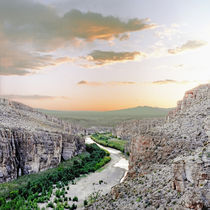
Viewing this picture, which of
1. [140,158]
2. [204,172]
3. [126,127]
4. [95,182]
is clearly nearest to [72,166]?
[95,182]

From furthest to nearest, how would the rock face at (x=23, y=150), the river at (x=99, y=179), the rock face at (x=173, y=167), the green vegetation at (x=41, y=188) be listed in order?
1. the rock face at (x=23, y=150)
2. the river at (x=99, y=179)
3. the green vegetation at (x=41, y=188)
4. the rock face at (x=173, y=167)

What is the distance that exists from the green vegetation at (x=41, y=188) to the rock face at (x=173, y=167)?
10.2m

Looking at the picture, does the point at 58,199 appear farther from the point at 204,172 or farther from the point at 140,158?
the point at 204,172

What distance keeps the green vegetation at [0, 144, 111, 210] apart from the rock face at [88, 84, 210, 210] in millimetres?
10175

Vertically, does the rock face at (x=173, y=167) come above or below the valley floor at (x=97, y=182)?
above

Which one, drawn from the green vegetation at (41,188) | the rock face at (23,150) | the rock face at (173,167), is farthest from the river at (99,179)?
the rock face at (173,167)

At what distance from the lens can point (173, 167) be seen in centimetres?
1326

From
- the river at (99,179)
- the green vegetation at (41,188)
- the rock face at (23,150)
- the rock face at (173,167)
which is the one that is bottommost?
the river at (99,179)

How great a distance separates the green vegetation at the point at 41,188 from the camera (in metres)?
25.3

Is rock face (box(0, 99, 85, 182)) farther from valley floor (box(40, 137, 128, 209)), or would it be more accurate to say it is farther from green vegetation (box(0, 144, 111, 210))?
valley floor (box(40, 137, 128, 209))

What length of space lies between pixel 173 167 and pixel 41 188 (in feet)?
78.4

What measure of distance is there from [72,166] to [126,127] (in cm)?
5978

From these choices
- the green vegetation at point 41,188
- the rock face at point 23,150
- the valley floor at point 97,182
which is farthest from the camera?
the rock face at point 23,150

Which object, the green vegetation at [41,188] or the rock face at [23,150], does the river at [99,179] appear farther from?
the rock face at [23,150]
